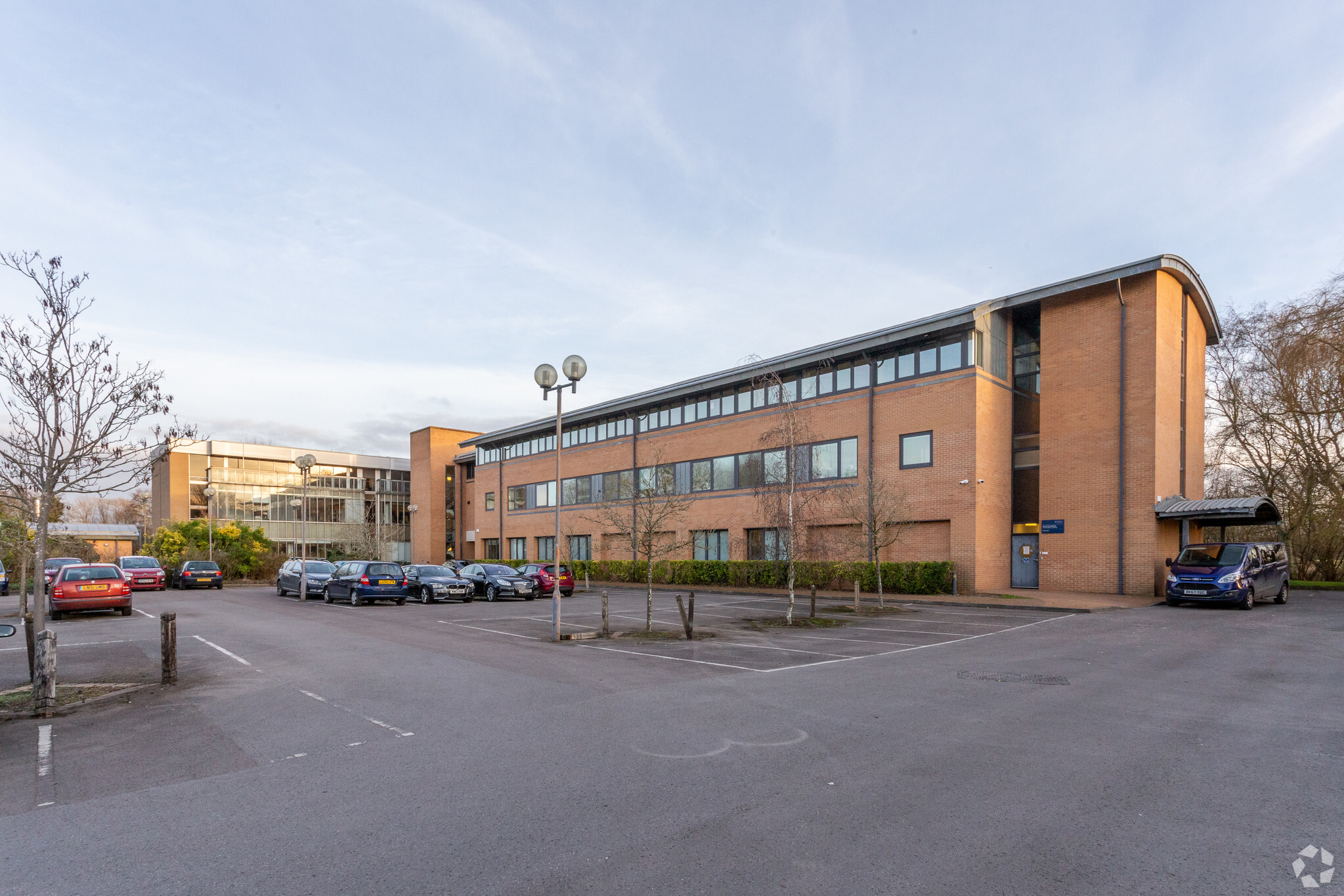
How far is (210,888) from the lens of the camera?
3979 millimetres

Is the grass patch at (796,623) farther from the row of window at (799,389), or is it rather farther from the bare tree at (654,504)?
the bare tree at (654,504)

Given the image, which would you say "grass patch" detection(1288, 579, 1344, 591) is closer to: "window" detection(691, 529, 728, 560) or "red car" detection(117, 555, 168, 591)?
"window" detection(691, 529, 728, 560)

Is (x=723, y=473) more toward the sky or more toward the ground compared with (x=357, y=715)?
more toward the sky

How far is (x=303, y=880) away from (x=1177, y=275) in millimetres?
30830

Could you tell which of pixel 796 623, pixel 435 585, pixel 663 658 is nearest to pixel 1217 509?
pixel 796 623

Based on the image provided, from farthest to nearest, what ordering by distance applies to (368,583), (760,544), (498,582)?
(760,544), (498,582), (368,583)

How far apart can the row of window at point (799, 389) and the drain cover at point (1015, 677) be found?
11316 mm

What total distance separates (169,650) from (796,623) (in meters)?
12.4

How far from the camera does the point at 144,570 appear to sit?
3353 centimetres

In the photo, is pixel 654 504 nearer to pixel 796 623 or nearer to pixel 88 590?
pixel 796 623

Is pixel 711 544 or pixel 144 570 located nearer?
pixel 144 570

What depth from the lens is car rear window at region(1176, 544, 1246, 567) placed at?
20.7m

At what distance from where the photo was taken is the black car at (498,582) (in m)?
27.3

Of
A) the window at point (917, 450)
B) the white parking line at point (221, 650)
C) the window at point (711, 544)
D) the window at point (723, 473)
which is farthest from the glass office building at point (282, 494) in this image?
the white parking line at point (221, 650)
